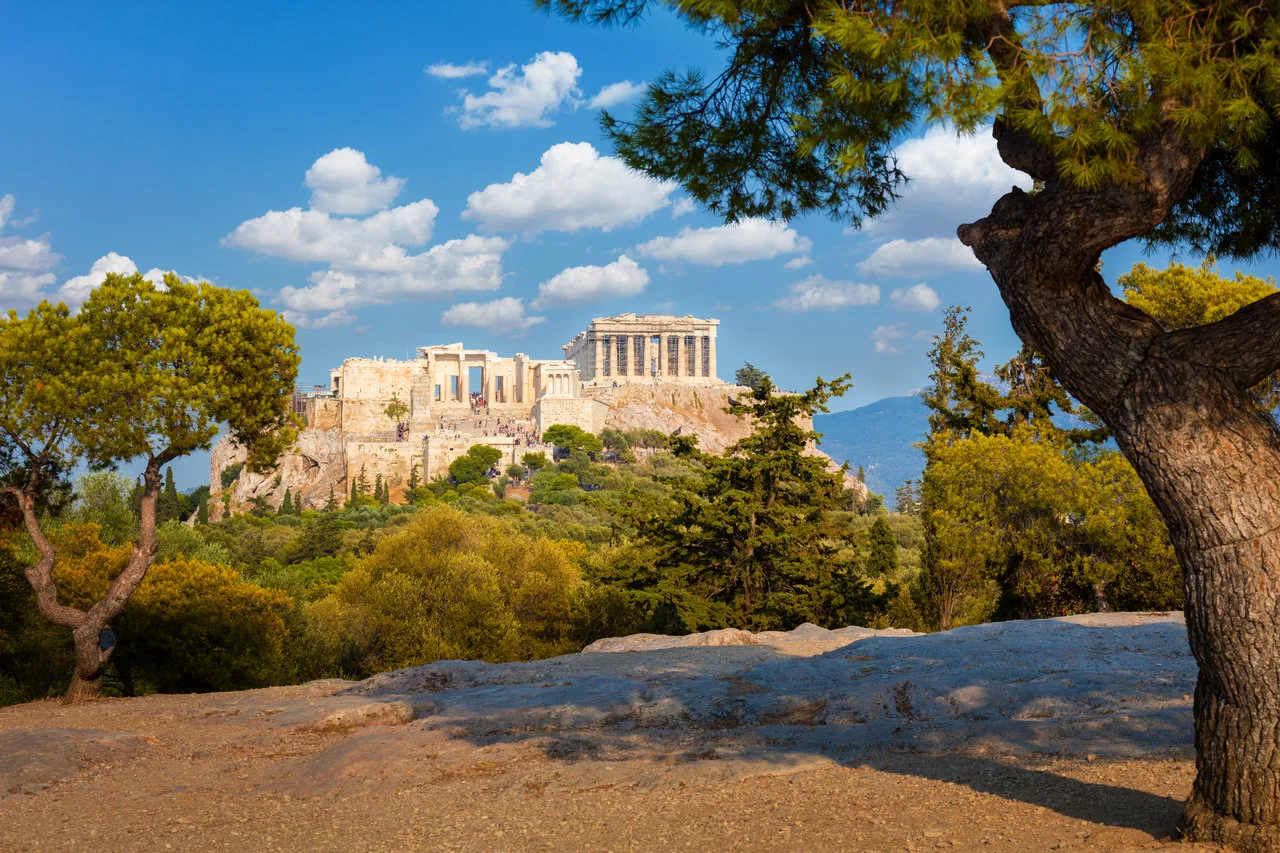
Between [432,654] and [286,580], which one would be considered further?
[286,580]

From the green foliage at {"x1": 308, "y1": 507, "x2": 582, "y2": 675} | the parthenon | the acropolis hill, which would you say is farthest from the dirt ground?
the parthenon

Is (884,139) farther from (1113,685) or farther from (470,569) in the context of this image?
(470,569)

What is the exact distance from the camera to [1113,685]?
639cm

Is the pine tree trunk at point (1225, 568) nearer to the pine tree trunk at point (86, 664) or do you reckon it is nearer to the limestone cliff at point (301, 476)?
the pine tree trunk at point (86, 664)

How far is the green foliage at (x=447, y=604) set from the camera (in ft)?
52.8

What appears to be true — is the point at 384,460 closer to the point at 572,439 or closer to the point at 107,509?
the point at 572,439

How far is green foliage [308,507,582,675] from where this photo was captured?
1609 cm

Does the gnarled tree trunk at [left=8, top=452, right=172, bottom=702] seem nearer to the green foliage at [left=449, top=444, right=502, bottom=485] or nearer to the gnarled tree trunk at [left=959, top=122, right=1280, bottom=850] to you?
the gnarled tree trunk at [left=959, top=122, right=1280, bottom=850]

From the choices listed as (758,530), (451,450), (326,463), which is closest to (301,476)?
(326,463)

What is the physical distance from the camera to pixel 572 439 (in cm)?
6538

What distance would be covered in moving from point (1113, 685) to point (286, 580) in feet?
50.6

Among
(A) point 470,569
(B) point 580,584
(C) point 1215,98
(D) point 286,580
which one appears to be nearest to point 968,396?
(B) point 580,584

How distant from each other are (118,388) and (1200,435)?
864cm

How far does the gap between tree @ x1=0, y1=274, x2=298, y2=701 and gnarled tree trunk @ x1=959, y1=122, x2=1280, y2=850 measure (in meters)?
7.80
